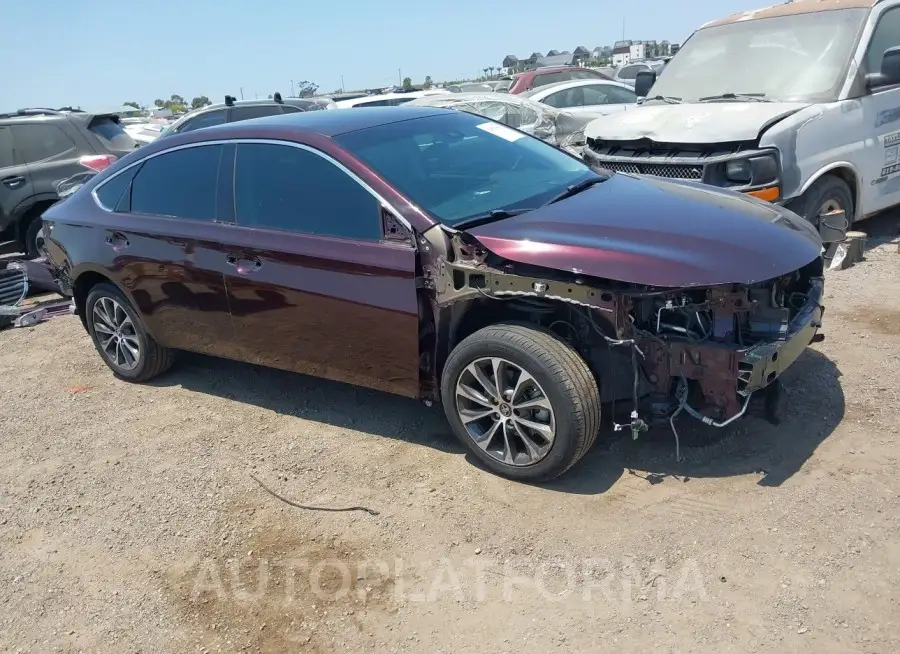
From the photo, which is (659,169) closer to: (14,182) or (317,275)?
A: (317,275)

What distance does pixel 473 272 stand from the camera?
3650mm

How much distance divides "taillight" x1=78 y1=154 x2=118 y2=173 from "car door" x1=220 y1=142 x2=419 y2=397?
20.0 feet

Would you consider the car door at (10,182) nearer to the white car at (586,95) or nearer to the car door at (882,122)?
the white car at (586,95)

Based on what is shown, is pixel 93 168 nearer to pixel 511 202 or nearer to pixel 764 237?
pixel 511 202

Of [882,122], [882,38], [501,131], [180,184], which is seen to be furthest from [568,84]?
[180,184]

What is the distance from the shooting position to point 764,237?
3.58m

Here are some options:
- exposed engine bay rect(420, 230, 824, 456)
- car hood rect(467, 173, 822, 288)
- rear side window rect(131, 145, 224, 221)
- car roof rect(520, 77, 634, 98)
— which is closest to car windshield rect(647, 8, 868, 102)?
car hood rect(467, 173, 822, 288)

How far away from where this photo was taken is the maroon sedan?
3.44 meters

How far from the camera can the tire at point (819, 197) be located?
592 cm

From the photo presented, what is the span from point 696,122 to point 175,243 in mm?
3883

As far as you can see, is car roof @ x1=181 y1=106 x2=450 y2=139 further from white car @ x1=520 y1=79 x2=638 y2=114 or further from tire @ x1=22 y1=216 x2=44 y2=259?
white car @ x1=520 y1=79 x2=638 y2=114

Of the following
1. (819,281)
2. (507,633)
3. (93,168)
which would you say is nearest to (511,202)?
(819,281)

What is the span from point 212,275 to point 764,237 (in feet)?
9.90

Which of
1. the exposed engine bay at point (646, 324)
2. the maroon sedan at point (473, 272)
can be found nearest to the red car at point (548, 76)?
the maroon sedan at point (473, 272)
